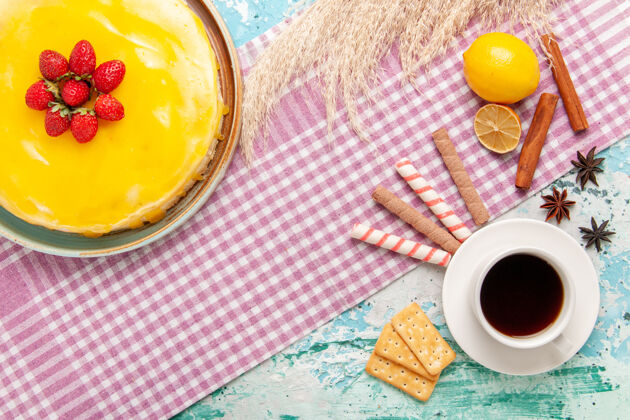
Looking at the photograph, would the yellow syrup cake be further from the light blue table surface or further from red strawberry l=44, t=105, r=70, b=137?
the light blue table surface

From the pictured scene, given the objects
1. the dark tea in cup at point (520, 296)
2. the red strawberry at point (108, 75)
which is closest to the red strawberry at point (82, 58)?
the red strawberry at point (108, 75)

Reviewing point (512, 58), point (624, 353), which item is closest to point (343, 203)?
point (512, 58)

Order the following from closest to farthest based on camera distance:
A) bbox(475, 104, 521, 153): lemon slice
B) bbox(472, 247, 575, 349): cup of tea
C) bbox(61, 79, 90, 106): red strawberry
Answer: bbox(61, 79, 90, 106): red strawberry, bbox(472, 247, 575, 349): cup of tea, bbox(475, 104, 521, 153): lemon slice

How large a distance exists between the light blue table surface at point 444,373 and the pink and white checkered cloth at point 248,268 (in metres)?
0.06

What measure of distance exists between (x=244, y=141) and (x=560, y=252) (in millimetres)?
1114

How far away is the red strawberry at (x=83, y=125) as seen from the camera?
4.64ft

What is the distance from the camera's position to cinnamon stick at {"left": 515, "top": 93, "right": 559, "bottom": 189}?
5.68 ft

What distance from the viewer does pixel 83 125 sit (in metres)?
1.41

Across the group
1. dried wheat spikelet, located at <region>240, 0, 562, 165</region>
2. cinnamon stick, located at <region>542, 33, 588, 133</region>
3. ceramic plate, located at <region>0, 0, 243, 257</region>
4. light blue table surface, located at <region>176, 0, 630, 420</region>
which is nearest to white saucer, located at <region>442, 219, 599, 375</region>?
light blue table surface, located at <region>176, 0, 630, 420</region>

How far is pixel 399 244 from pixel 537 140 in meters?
0.59

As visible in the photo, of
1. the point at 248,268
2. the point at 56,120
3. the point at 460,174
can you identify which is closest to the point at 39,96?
the point at 56,120

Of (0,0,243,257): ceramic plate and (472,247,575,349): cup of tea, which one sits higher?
(0,0,243,257): ceramic plate

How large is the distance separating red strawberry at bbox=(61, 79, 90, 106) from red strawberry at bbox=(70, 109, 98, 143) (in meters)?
0.03

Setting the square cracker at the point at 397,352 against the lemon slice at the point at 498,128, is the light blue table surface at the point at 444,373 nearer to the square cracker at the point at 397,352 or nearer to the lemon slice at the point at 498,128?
the square cracker at the point at 397,352
